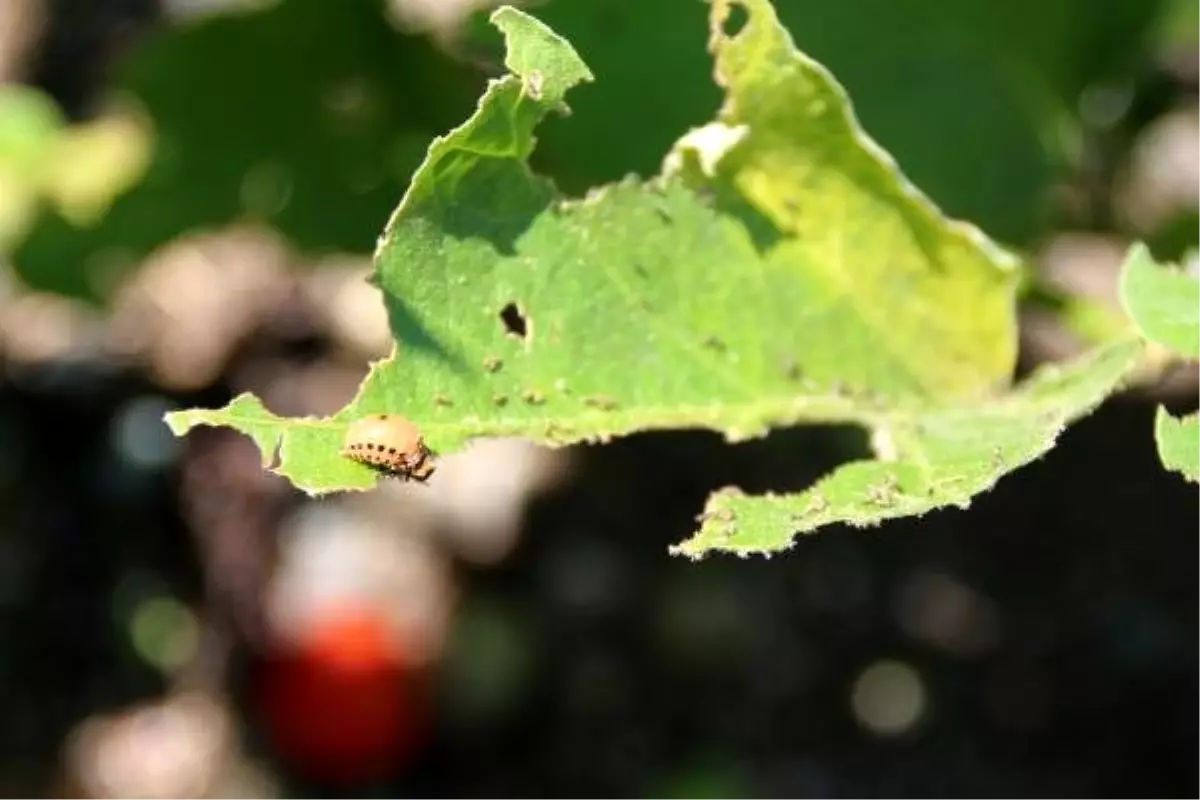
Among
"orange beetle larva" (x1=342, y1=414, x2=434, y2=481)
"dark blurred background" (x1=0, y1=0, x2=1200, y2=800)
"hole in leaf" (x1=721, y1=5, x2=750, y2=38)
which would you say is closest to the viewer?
"orange beetle larva" (x1=342, y1=414, x2=434, y2=481)

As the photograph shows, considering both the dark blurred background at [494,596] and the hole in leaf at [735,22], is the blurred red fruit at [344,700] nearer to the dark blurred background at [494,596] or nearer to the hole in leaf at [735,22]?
the dark blurred background at [494,596]

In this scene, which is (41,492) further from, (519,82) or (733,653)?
(519,82)

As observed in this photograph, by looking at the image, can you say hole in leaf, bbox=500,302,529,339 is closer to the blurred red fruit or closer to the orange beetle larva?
the orange beetle larva

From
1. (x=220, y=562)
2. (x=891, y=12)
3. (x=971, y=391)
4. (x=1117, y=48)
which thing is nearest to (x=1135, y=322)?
(x=971, y=391)

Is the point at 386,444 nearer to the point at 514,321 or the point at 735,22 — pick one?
the point at 514,321

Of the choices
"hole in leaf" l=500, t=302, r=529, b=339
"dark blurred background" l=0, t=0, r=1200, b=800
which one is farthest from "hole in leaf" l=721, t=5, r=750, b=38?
"dark blurred background" l=0, t=0, r=1200, b=800

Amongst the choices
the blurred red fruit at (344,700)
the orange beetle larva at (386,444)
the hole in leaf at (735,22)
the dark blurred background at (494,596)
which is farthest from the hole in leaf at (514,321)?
the blurred red fruit at (344,700)

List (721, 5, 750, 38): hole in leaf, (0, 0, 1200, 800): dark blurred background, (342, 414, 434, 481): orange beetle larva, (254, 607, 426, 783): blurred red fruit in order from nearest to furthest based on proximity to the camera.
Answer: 1. (342, 414, 434, 481): orange beetle larva
2. (721, 5, 750, 38): hole in leaf
3. (0, 0, 1200, 800): dark blurred background
4. (254, 607, 426, 783): blurred red fruit
